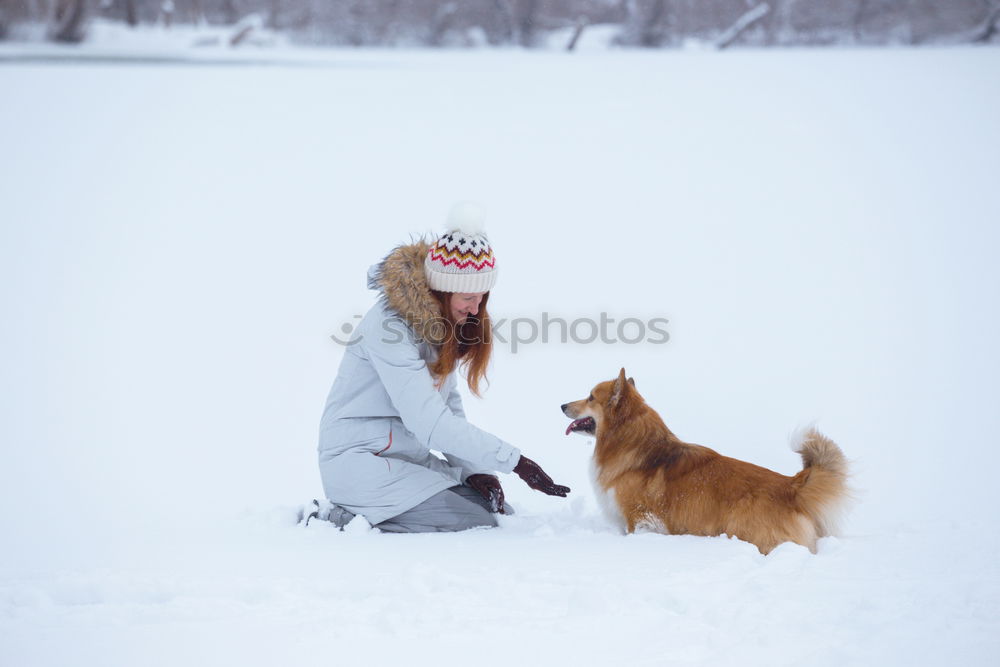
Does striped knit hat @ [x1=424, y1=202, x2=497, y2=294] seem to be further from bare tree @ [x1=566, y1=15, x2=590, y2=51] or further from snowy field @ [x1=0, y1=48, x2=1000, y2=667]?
bare tree @ [x1=566, y1=15, x2=590, y2=51]

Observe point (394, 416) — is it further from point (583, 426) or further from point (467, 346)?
point (583, 426)

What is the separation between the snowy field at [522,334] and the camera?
189cm

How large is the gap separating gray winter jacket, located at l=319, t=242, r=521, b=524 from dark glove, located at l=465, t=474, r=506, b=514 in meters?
0.20

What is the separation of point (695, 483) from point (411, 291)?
48.1 inches

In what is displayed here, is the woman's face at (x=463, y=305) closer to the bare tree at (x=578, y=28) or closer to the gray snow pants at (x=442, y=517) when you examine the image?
the gray snow pants at (x=442, y=517)

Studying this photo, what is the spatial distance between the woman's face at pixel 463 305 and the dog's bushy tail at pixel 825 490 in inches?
50.1

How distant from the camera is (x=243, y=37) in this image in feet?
37.7

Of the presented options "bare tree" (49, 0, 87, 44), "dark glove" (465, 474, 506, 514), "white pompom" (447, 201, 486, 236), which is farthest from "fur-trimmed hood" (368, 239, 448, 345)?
"bare tree" (49, 0, 87, 44)

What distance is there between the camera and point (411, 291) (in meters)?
2.58

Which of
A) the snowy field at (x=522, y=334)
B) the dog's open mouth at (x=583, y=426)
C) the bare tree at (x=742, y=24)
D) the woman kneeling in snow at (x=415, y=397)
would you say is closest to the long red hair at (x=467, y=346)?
the woman kneeling in snow at (x=415, y=397)

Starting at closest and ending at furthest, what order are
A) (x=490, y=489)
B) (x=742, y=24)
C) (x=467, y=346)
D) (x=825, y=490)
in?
1. (x=825, y=490)
2. (x=467, y=346)
3. (x=490, y=489)
4. (x=742, y=24)

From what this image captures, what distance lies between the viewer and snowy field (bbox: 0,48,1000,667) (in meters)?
1.89

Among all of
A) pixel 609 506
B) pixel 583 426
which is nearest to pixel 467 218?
pixel 583 426

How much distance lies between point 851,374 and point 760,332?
3.09ft
